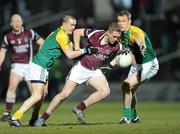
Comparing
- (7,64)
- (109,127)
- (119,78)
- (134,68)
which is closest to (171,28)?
(119,78)

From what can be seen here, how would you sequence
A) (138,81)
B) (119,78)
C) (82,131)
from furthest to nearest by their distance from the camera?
(119,78) < (138,81) < (82,131)

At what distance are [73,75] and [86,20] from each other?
14927mm

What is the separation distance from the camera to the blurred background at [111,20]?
29766mm

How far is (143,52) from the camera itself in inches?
596

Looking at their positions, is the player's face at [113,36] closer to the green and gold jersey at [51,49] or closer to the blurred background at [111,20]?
the green and gold jersey at [51,49]

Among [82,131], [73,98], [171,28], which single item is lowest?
[73,98]

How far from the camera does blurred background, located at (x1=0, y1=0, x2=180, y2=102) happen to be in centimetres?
2977

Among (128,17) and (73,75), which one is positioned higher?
(128,17)

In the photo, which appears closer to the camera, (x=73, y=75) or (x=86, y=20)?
(x=73, y=75)

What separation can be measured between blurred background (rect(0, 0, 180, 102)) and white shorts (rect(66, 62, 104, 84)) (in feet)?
44.9

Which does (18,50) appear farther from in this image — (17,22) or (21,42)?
(17,22)

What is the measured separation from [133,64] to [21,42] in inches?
160

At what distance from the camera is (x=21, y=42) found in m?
19.5

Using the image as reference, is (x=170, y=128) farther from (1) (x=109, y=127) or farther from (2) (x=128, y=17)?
(2) (x=128, y=17)
